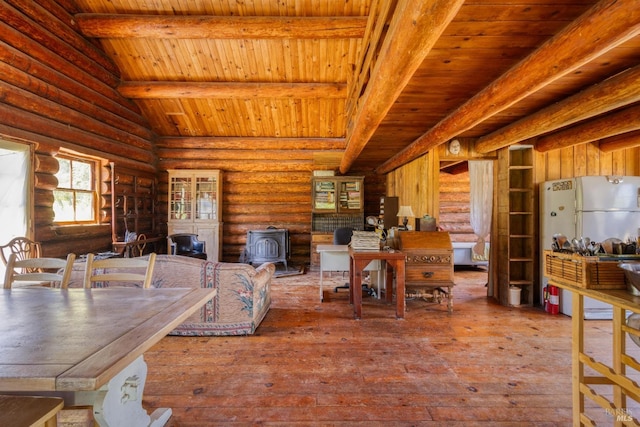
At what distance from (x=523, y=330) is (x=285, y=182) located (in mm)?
6288

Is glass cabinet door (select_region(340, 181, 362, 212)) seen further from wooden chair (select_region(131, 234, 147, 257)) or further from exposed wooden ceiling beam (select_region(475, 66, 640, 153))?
wooden chair (select_region(131, 234, 147, 257))

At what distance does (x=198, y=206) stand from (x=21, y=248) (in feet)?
13.3

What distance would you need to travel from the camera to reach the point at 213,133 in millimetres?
8016

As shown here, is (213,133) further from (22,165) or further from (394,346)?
(394,346)

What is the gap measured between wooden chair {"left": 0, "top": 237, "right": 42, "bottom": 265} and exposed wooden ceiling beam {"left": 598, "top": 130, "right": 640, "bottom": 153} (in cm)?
825

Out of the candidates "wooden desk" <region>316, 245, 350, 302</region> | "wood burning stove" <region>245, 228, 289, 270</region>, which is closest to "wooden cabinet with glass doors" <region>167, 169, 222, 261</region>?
"wood burning stove" <region>245, 228, 289, 270</region>

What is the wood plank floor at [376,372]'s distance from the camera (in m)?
2.16

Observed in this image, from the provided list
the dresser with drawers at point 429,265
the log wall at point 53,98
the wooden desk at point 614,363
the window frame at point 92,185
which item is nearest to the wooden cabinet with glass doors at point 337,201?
the dresser with drawers at point 429,265

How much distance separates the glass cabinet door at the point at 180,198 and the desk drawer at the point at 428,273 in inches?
232

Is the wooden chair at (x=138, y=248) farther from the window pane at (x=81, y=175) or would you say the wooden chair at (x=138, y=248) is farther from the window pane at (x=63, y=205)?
the window pane at (x=81, y=175)

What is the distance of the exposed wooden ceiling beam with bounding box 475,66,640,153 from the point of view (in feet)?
8.49

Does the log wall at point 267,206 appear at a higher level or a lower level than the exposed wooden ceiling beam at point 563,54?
lower

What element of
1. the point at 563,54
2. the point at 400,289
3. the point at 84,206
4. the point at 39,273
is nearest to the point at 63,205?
the point at 84,206

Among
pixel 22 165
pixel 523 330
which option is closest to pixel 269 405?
pixel 523 330
